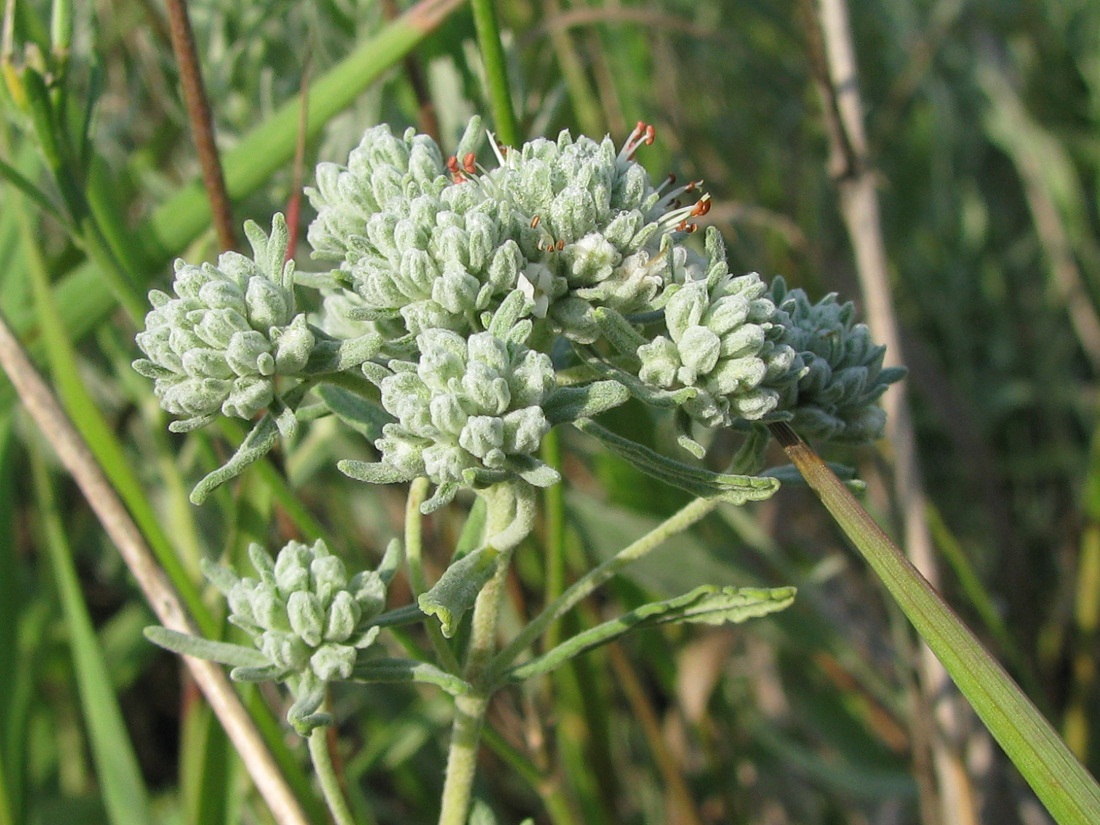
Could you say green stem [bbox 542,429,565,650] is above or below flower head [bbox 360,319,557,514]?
below

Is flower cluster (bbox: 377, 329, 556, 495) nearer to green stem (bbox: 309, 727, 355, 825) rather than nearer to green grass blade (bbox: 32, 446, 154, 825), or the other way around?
green stem (bbox: 309, 727, 355, 825)

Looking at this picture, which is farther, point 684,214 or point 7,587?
point 7,587

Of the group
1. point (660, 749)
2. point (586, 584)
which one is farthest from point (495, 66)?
point (660, 749)

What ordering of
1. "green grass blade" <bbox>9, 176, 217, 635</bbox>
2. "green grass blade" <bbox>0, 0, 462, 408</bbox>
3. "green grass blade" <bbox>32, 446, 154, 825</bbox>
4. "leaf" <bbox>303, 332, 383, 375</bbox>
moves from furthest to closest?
"green grass blade" <bbox>32, 446, 154, 825</bbox>
"green grass blade" <bbox>0, 0, 462, 408</bbox>
"green grass blade" <bbox>9, 176, 217, 635</bbox>
"leaf" <bbox>303, 332, 383, 375</bbox>

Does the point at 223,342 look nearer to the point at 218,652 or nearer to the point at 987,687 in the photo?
the point at 218,652

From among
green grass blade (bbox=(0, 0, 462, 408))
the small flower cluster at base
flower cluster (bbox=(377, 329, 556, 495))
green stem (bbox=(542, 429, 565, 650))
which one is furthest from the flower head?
green grass blade (bbox=(0, 0, 462, 408))

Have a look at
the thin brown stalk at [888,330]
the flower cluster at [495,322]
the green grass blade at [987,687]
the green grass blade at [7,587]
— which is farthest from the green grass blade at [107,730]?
the thin brown stalk at [888,330]

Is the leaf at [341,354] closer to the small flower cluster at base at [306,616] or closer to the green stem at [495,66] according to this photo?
the small flower cluster at base at [306,616]
